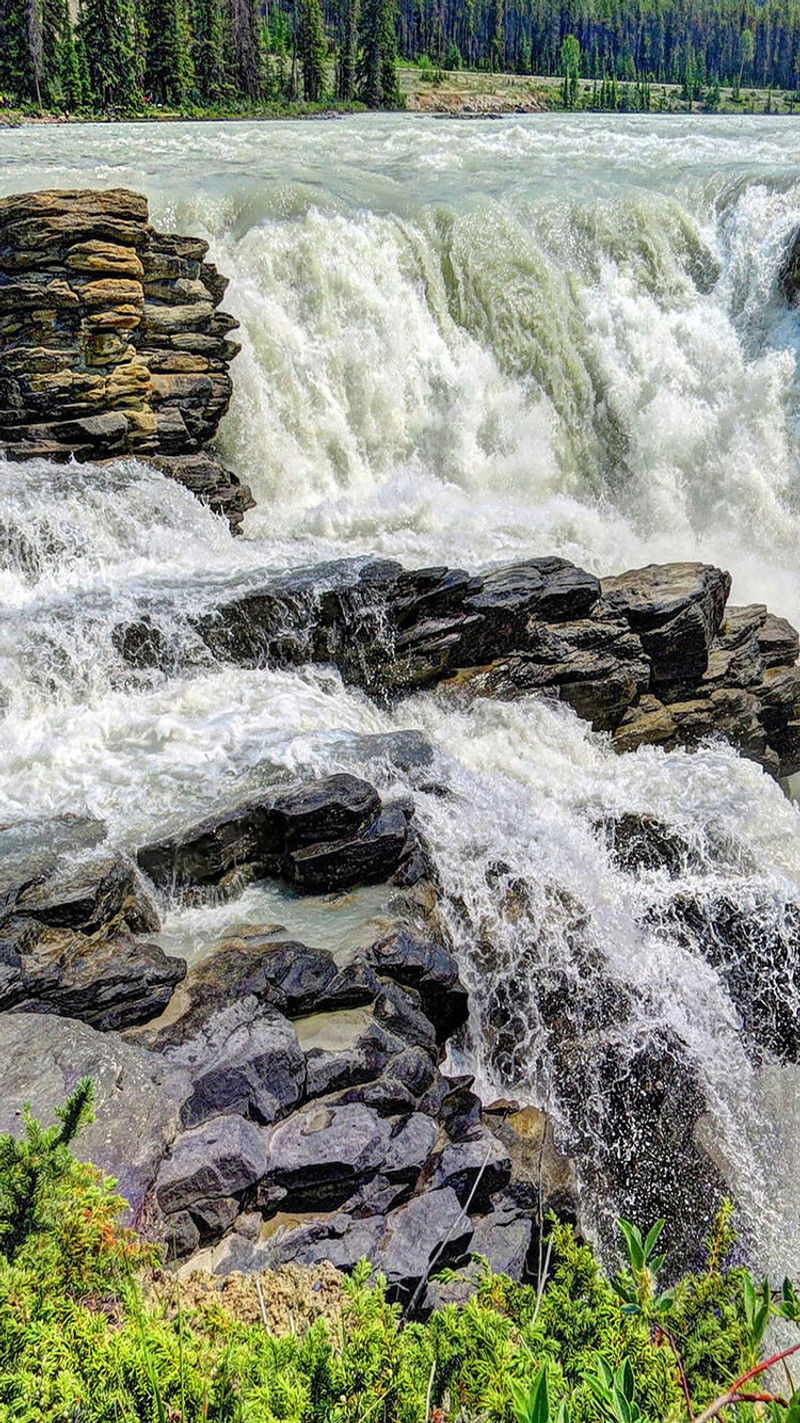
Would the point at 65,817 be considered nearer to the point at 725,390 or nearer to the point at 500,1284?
the point at 500,1284

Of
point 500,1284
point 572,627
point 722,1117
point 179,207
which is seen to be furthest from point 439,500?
point 500,1284

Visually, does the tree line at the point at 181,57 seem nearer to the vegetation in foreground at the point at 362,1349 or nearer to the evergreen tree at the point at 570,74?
the evergreen tree at the point at 570,74

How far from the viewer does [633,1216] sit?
673 centimetres

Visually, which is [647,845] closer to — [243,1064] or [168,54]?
[243,1064]

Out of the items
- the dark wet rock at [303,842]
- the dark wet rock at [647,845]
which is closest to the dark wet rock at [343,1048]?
the dark wet rock at [303,842]

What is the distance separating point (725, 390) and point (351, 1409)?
57.8ft

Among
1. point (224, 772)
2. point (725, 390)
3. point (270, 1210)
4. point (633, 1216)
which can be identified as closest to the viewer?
point (270, 1210)

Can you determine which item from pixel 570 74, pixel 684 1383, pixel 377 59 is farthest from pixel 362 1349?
pixel 570 74

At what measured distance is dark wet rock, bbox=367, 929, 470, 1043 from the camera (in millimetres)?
6941

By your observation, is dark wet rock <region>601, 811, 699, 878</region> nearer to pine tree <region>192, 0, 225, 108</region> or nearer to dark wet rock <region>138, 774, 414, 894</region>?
dark wet rock <region>138, 774, 414, 894</region>

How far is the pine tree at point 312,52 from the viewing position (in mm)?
68125

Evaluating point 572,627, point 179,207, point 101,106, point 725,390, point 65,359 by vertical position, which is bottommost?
point 572,627

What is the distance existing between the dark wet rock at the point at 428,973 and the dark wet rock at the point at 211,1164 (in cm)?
174

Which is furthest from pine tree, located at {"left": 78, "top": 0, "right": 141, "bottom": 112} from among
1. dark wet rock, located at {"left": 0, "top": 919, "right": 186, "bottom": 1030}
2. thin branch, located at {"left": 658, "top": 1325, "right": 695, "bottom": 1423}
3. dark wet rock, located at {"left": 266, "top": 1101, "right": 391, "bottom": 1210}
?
thin branch, located at {"left": 658, "top": 1325, "right": 695, "bottom": 1423}
